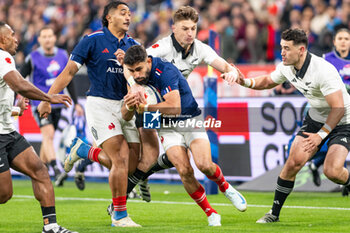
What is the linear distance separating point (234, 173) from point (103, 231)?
227 inches

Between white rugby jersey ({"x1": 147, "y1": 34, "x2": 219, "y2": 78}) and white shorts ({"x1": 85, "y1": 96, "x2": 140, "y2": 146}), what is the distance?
820 mm

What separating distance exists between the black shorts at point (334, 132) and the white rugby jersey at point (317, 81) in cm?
5

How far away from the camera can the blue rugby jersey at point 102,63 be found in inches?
347

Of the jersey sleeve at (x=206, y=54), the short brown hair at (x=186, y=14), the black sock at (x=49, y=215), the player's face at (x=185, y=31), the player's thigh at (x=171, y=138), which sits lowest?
the black sock at (x=49, y=215)

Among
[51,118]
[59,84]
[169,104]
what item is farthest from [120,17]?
[51,118]

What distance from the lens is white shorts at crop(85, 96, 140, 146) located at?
8.72m

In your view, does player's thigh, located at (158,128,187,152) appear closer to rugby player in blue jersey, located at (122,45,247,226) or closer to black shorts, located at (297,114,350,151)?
rugby player in blue jersey, located at (122,45,247,226)

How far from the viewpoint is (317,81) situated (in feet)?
27.6

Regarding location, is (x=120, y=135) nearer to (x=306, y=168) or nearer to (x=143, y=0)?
(x=306, y=168)

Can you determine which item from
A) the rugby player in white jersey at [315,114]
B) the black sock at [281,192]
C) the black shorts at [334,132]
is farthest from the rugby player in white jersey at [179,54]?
the black sock at [281,192]

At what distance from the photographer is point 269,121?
1323cm

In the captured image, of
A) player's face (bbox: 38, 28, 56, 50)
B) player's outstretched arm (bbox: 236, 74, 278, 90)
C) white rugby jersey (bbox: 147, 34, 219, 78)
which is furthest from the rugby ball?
player's face (bbox: 38, 28, 56, 50)

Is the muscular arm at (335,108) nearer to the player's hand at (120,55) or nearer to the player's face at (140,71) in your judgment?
the player's face at (140,71)

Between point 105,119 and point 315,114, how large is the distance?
8.36ft
